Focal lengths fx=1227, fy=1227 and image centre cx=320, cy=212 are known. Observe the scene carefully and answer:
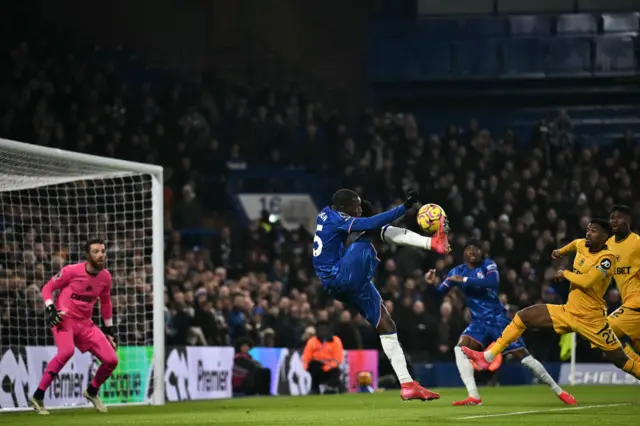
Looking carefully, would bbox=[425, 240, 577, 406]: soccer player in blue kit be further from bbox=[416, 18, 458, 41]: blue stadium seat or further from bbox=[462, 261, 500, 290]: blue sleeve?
bbox=[416, 18, 458, 41]: blue stadium seat

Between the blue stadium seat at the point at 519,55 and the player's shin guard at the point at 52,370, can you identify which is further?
the blue stadium seat at the point at 519,55

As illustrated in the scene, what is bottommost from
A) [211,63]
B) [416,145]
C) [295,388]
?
[295,388]

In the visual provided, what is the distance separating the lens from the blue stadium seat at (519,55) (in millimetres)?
33625

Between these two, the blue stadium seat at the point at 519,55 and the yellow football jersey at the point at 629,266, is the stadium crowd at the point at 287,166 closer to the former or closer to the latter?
the blue stadium seat at the point at 519,55

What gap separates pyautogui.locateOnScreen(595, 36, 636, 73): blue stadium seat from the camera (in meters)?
33.5

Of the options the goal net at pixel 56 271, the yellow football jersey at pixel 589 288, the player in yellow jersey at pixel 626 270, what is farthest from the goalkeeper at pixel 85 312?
the player in yellow jersey at pixel 626 270

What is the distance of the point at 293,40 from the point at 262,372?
1140 cm

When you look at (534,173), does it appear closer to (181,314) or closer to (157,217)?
(181,314)

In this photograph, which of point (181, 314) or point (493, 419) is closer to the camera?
point (493, 419)

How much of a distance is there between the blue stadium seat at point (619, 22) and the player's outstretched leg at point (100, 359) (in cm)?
2245

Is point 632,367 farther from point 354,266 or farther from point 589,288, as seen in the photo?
point 354,266

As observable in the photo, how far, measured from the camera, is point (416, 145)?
2975cm

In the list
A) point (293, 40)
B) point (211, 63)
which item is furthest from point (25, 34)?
point (293, 40)

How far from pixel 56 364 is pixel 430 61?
2092 cm
